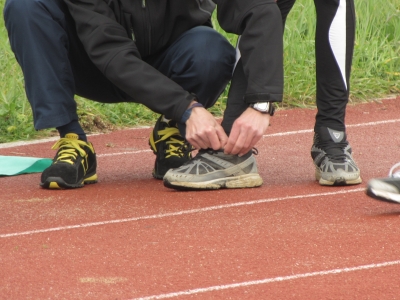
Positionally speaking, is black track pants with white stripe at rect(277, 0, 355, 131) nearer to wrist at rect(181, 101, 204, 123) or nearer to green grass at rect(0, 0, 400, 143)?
wrist at rect(181, 101, 204, 123)

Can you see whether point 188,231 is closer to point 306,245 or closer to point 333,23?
point 306,245

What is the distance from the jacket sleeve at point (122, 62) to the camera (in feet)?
11.2

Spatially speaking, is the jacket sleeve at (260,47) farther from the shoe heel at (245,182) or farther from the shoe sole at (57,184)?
the shoe sole at (57,184)

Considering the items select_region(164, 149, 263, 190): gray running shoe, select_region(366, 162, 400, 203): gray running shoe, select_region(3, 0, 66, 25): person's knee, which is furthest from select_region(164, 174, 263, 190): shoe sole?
select_region(3, 0, 66, 25): person's knee

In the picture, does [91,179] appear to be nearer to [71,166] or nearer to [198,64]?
[71,166]

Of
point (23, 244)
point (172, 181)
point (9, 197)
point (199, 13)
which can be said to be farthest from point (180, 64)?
point (23, 244)

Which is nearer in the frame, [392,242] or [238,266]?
[238,266]

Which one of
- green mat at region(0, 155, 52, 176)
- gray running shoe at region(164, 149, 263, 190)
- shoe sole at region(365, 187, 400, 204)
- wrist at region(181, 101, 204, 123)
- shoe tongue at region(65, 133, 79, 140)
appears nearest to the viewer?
shoe sole at region(365, 187, 400, 204)

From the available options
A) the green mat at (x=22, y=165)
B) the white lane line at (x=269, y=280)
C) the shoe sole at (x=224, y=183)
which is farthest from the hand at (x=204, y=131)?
the green mat at (x=22, y=165)

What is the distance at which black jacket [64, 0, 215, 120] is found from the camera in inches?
135

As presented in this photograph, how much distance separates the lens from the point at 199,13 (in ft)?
12.7

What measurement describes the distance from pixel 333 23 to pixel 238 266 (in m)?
1.48

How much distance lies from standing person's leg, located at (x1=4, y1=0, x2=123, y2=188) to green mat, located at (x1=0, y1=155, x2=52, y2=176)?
1.84 feet

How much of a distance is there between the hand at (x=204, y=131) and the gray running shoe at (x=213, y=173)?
0.84 ft
